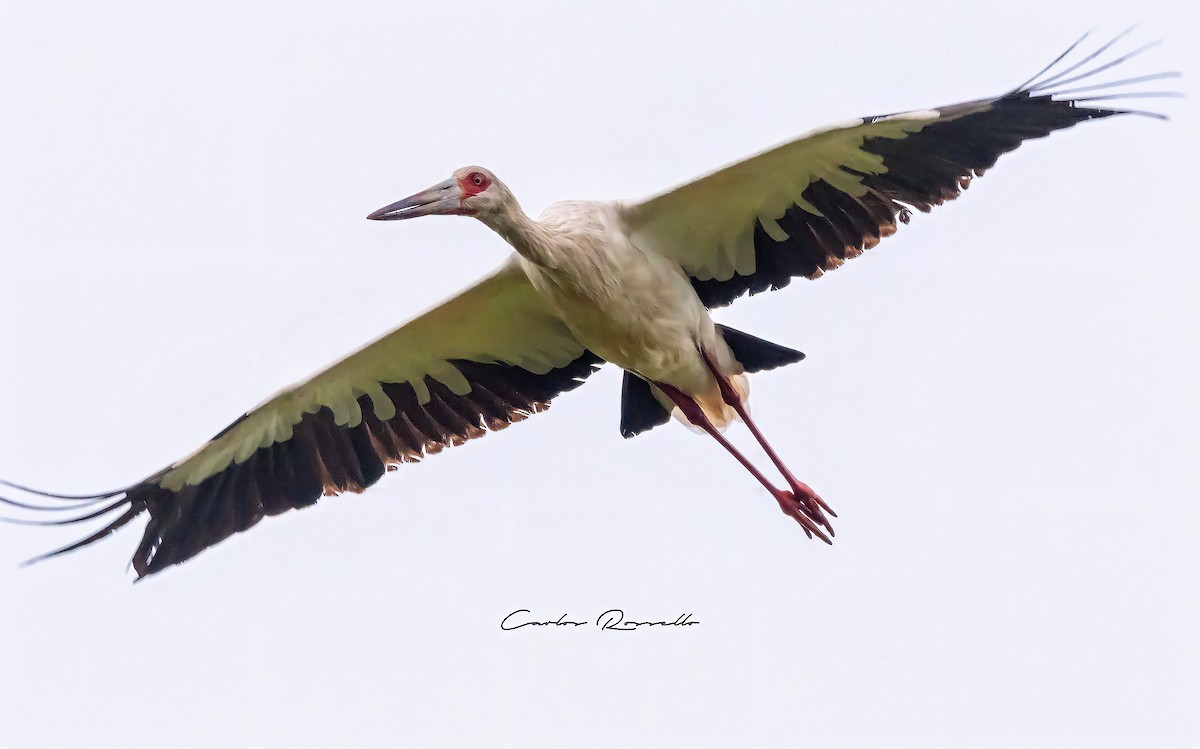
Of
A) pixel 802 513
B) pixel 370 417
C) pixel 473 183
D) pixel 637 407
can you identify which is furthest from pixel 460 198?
pixel 802 513

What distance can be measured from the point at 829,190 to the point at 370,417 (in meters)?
2.84

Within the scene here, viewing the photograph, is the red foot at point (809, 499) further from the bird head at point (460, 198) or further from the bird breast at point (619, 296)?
the bird head at point (460, 198)

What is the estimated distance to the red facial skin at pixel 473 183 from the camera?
796cm

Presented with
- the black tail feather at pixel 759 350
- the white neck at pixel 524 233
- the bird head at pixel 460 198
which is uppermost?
the bird head at pixel 460 198

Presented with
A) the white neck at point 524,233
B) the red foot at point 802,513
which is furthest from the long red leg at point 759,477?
the white neck at point 524,233

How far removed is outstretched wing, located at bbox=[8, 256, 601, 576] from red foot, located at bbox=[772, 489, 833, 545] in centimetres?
129

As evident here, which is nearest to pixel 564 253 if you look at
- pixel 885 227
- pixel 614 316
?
pixel 614 316

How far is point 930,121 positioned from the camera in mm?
8203

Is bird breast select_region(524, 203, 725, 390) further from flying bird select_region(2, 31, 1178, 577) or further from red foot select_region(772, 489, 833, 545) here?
red foot select_region(772, 489, 833, 545)

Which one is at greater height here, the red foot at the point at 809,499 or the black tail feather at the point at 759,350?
the black tail feather at the point at 759,350

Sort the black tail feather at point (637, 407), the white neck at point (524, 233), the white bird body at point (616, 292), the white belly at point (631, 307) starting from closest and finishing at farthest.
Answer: the white neck at point (524, 233) < the white bird body at point (616, 292) < the white belly at point (631, 307) < the black tail feather at point (637, 407)

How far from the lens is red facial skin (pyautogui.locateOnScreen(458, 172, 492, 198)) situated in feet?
26.1

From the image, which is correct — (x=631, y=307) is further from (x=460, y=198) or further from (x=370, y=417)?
(x=370, y=417)

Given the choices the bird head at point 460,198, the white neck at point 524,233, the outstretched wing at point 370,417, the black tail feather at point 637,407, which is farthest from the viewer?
the black tail feather at point 637,407
